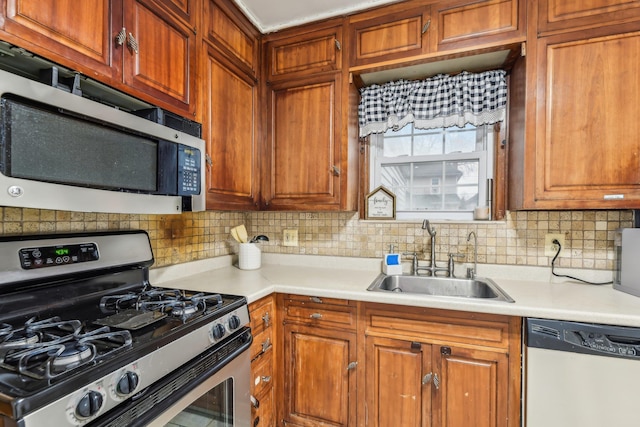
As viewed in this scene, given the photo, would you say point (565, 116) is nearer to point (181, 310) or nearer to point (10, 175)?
point (181, 310)

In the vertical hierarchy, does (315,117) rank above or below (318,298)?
above

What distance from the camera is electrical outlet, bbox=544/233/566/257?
1716mm

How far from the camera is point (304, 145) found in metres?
1.90

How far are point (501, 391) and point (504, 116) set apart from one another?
144cm

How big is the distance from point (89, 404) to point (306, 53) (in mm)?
1894

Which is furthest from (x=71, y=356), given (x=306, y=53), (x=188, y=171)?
(x=306, y=53)

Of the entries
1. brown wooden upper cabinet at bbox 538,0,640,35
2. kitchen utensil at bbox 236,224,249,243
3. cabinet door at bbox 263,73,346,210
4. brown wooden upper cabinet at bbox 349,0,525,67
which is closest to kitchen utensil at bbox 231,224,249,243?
kitchen utensil at bbox 236,224,249,243

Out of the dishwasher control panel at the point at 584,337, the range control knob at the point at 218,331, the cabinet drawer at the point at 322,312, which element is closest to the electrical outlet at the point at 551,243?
the dishwasher control panel at the point at 584,337

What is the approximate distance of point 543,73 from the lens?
4.85ft

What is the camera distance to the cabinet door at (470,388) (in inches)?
51.9

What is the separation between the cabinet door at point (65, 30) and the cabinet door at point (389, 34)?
3.99 feet

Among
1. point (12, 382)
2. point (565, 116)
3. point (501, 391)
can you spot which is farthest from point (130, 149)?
point (565, 116)

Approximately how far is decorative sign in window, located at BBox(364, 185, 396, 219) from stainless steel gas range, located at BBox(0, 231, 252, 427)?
1095mm

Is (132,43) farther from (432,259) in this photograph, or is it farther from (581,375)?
(581,375)
